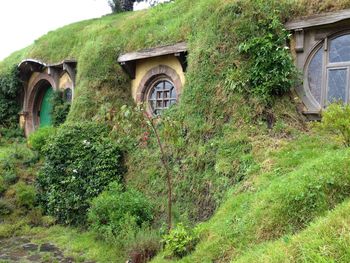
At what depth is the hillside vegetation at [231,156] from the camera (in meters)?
4.00

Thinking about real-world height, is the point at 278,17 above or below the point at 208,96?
above

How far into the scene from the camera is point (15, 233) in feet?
26.0

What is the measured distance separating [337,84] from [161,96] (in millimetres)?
4491

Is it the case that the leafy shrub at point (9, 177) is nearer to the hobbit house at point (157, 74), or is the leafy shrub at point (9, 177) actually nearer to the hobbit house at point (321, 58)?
the hobbit house at point (157, 74)

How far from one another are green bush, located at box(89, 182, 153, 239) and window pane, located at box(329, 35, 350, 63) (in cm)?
441

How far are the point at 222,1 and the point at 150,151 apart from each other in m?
3.57

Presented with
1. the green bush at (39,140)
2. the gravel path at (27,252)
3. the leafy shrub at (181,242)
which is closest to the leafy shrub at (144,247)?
the leafy shrub at (181,242)

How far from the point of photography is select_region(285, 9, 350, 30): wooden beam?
635 cm

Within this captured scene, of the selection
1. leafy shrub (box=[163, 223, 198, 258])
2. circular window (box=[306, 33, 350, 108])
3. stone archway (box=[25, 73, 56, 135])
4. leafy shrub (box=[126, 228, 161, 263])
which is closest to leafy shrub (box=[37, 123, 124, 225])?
leafy shrub (box=[126, 228, 161, 263])

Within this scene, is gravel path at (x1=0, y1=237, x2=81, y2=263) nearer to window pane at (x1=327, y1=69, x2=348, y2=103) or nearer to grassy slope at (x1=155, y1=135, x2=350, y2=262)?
grassy slope at (x1=155, y1=135, x2=350, y2=262)

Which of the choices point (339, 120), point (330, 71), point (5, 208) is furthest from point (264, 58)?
point (5, 208)

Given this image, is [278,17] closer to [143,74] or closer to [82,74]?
[143,74]

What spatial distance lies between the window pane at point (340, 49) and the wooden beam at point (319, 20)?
43 cm

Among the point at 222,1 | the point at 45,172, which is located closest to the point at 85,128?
the point at 45,172
